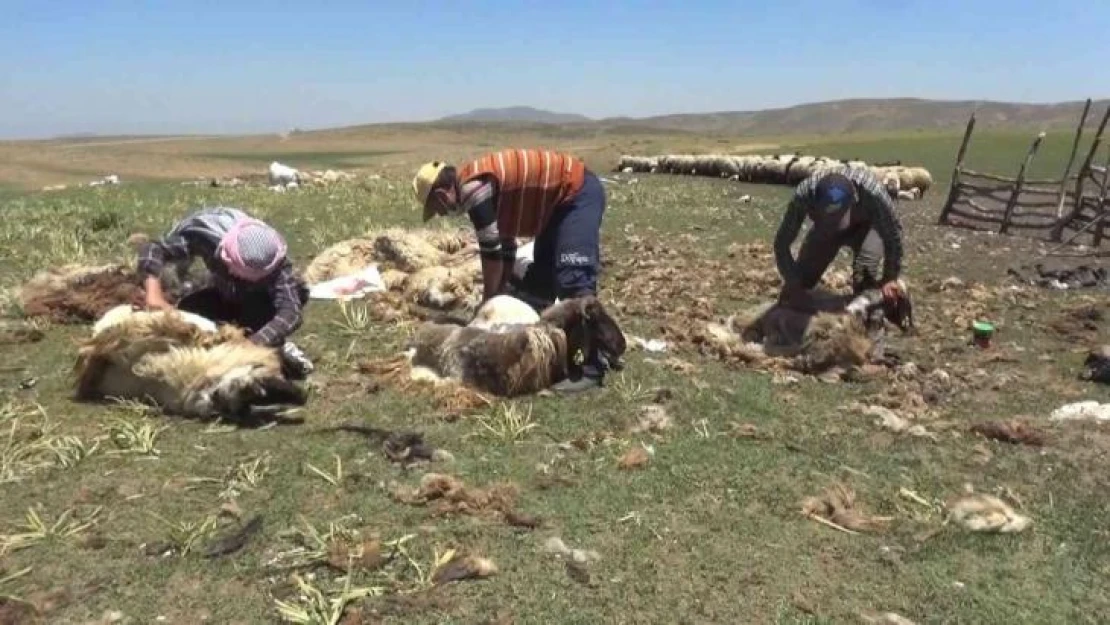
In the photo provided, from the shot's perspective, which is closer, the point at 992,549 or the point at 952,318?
the point at 992,549

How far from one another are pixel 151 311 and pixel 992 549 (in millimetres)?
4752

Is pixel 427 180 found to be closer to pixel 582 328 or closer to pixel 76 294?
pixel 582 328

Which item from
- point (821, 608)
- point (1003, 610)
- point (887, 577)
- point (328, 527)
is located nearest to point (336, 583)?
point (328, 527)

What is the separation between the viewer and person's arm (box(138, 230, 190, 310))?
221 inches

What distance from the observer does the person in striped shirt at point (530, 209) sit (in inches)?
236

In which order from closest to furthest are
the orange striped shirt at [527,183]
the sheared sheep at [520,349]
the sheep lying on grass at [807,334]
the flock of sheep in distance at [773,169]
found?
the sheared sheep at [520,349]
the orange striped shirt at [527,183]
the sheep lying on grass at [807,334]
the flock of sheep in distance at [773,169]

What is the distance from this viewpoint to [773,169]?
22.0 m

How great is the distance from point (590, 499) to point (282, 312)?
246 cm

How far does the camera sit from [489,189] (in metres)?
6.02

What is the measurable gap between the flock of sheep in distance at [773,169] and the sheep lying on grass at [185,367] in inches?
525

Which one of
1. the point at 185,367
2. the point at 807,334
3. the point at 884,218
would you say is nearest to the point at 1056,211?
the point at 884,218

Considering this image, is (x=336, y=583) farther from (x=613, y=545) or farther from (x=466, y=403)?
(x=466, y=403)

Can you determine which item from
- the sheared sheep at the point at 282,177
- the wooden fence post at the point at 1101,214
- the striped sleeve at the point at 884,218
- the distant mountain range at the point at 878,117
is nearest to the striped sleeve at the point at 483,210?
the striped sleeve at the point at 884,218

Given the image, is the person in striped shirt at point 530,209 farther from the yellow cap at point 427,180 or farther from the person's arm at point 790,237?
the person's arm at point 790,237
